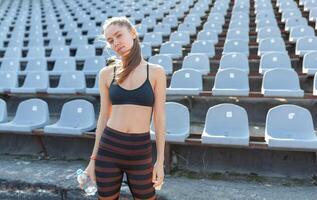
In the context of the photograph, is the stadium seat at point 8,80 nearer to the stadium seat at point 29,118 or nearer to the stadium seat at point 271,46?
the stadium seat at point 29,118

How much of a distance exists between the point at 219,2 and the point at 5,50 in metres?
5.26

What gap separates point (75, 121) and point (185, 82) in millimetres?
1362

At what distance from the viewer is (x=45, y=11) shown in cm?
1252

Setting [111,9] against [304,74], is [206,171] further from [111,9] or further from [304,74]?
[111,9]

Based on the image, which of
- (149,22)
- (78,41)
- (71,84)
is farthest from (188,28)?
(71,84)

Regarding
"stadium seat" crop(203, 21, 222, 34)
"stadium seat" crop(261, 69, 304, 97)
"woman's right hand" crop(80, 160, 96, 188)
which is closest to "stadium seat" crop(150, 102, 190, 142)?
"stadium seat" crop(261, 69, 304, 97)

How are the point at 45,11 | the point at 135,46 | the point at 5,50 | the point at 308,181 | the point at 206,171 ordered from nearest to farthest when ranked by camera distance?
the point at 135,46 → the point at 308,181 → the point at 206,171 → the point at 5,50 → the point at 45,11

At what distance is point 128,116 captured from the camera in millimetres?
1853

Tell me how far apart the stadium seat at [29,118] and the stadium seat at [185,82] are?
4.77 ft

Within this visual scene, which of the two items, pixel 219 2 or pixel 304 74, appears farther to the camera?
pixel 219 2

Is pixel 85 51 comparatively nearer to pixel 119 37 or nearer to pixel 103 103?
pixel 103 103

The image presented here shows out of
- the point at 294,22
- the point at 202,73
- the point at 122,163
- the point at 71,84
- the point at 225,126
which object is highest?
the point at 294,22

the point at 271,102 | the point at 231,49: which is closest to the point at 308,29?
the point at 231,49

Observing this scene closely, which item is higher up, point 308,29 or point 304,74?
point 308,29
